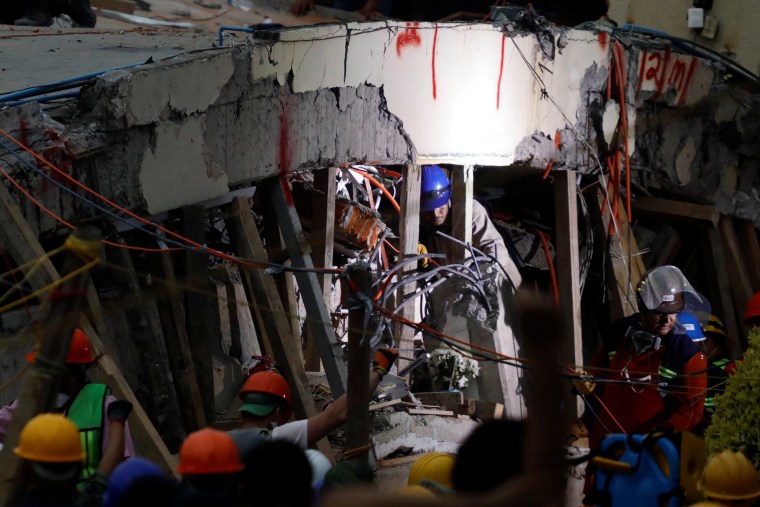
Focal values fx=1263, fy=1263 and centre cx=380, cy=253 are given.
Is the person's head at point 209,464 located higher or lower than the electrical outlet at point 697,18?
lower

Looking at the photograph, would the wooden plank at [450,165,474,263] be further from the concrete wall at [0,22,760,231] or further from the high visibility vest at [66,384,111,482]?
the high visibility vest at [66,384,111,482]

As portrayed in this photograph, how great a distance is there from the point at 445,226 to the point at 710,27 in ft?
13.3

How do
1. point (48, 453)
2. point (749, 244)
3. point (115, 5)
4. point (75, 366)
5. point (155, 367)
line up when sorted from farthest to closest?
point (115, 5), point (749, 244), point (155, 367), point (75, 366), point (48, 453)

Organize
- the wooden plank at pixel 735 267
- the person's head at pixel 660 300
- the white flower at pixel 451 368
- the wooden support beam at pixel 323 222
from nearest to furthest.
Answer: the person's head at pixel 660 300
the wooden support beam at pixel 323 222
the white flower at pixel 451 368
the wooden plank at pixel 735 267

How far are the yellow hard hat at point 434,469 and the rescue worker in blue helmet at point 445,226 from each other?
14.6ft

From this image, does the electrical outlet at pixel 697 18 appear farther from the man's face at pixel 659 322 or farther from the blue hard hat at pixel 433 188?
the man's face at pixel 659 322

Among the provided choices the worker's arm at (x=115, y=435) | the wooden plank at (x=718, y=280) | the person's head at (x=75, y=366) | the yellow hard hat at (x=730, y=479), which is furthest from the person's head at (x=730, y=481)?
the wooden plank at (x=718, y=280)

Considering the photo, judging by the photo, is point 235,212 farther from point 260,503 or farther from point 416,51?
point 260,503

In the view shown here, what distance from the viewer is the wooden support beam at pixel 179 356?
25.7ft

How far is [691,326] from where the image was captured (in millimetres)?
8156

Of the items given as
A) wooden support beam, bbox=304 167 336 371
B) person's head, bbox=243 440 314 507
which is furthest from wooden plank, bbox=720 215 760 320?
person's head, bbox=243 440 314 507

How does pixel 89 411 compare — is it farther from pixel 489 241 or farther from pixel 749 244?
pixel 749 244

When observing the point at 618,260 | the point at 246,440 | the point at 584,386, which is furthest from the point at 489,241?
the point at 246,440

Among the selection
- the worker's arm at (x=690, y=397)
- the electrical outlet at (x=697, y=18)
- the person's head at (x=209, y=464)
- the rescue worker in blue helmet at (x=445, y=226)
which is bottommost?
the worker's arm at (x=690, y=397)
